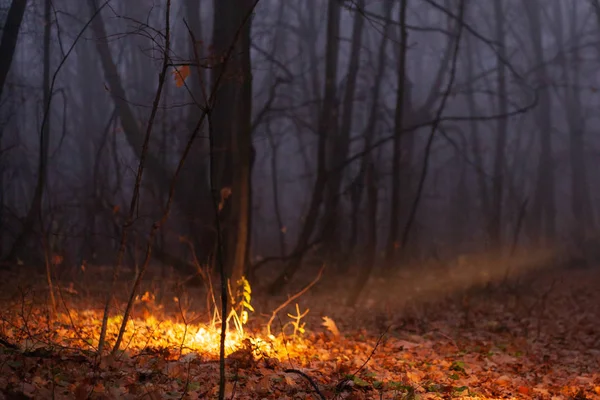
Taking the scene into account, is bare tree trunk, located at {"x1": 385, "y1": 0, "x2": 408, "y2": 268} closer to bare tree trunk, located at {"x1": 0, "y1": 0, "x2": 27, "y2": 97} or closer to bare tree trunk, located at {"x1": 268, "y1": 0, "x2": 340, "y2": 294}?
bare tree trunk, located at {"x1": 268, "y1": 0, "x2": 340, "y2": 294}

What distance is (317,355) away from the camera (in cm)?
554

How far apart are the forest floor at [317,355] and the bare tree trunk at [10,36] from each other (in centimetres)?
322

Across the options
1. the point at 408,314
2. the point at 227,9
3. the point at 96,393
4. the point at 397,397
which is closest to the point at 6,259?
the point at 227,9

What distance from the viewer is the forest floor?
3.78m

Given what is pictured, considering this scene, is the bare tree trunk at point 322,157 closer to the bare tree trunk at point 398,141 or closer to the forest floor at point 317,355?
the forest floor at point 317,355

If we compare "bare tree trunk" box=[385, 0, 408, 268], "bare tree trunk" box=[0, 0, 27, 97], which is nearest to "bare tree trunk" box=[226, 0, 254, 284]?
"bare tree trunk" box=[385, 0, 408, 268]

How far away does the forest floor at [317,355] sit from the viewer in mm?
3783

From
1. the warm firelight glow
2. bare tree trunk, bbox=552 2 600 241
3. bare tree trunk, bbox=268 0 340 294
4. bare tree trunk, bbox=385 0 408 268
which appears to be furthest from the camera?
bare tree trunk, bbox=552 2 600 241

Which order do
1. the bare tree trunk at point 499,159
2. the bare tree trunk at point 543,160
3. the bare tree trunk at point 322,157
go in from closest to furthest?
the bare tree trunk at point 322,157 → the bare tree trunk at point 499,159 → the bare tree trunk at point 543,160

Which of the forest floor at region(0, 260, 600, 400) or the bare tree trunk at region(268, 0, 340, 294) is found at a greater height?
the bare tree trunk at region(268, 0, 340, 294)

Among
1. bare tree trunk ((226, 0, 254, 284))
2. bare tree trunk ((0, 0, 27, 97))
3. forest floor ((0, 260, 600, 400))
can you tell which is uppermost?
bare tree trunk ((0, 0, 27, 97))

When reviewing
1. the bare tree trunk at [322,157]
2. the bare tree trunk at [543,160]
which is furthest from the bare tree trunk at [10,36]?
the bare tree trunk at [543,160]

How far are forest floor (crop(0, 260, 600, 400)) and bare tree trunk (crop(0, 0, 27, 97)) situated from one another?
3.22 metres

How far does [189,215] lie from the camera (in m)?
10.6
